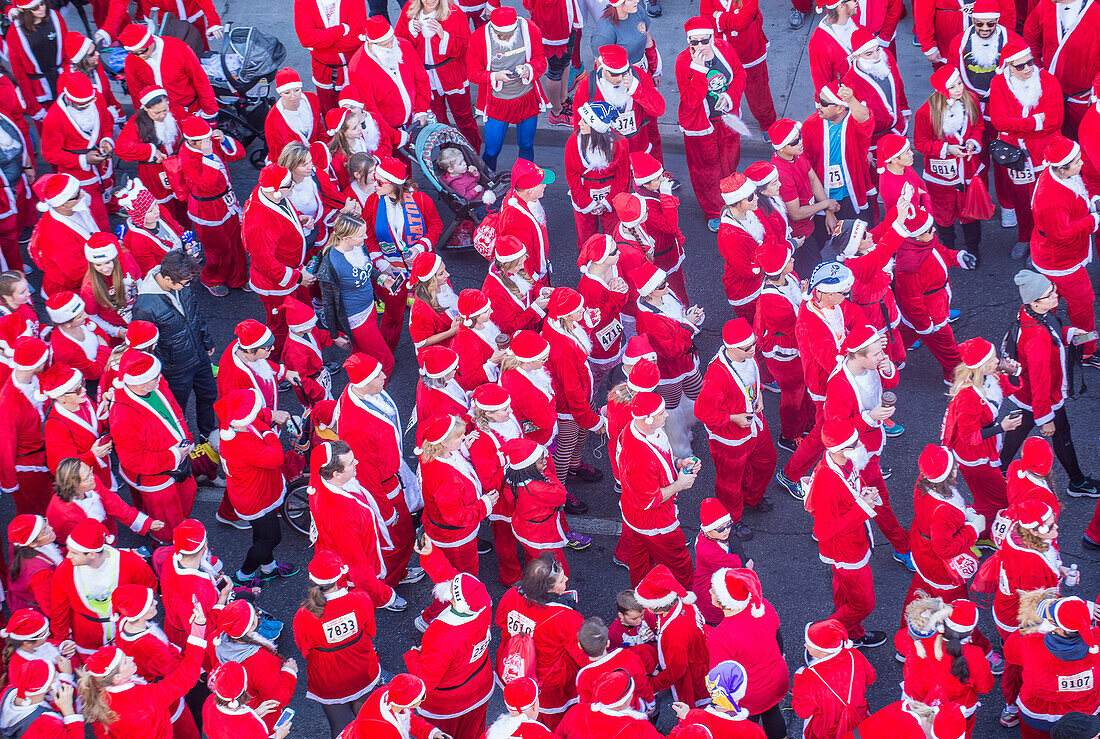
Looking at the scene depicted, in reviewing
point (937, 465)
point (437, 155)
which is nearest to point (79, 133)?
point (437, 155)

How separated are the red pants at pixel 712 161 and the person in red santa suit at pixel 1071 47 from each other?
289cm

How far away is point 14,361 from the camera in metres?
8.28

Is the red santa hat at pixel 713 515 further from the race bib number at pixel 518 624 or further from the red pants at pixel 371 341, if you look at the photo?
the red pants at pixel 371 341

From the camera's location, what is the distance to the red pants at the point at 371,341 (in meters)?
→ 9.43

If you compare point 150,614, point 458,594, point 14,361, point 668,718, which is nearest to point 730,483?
point 668,718

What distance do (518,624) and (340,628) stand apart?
102 cm

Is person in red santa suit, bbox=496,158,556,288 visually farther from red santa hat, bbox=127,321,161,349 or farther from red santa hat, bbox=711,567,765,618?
red santa hat, bbox=711,567,765,618

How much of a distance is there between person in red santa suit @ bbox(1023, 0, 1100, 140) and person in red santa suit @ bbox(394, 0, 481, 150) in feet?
17.7

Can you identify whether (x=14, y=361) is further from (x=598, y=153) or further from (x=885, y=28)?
(x=885, y=28)

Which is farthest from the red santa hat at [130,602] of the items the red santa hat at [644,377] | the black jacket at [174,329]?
the red santa hat at [644,377]

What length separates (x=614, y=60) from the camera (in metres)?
10.3

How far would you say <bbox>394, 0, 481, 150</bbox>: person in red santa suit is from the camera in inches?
443

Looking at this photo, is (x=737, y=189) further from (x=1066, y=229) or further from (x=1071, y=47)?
(x=1071, y=47)

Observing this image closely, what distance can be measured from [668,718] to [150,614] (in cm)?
326
